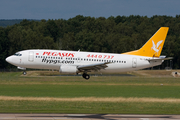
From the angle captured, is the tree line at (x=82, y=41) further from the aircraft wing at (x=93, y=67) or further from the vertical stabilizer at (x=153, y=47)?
the vertical stabilizer at (x=153, y=47)

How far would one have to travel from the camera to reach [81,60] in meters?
52.9

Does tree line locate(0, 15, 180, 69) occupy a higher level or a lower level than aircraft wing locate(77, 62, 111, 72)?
higher

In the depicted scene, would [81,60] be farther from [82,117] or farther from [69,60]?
[82,117]

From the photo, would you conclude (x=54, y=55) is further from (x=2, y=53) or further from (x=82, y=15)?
(x=82, y=15)

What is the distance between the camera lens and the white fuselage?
169 feet

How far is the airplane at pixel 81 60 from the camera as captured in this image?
51594 millimetres

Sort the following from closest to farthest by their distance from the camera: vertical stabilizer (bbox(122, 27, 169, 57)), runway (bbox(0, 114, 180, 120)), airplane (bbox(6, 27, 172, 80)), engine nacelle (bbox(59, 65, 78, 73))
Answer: runway (bbox(0, 114, 180, 120)) → engine nacelle (bbox(59, 65, 78, 73)) → airplane (bbox(6, 27, 172, 80)) → vertical stabilizer (bbox(122, 27, 169, 57))

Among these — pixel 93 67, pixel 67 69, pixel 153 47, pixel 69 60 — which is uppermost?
pixel 153 47

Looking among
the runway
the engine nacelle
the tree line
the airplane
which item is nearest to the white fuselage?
the airplane

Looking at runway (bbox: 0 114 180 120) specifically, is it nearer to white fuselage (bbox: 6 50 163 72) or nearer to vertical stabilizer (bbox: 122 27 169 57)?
white fuselage (bbox: 6 50 163 72)

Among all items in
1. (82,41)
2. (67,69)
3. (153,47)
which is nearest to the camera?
(67,69)

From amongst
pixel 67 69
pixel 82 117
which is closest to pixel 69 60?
pixel 67 69

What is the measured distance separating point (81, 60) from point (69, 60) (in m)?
1.98

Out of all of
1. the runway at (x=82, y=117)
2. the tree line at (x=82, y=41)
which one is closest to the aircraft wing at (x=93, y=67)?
the runway at (x=82, y=117)
